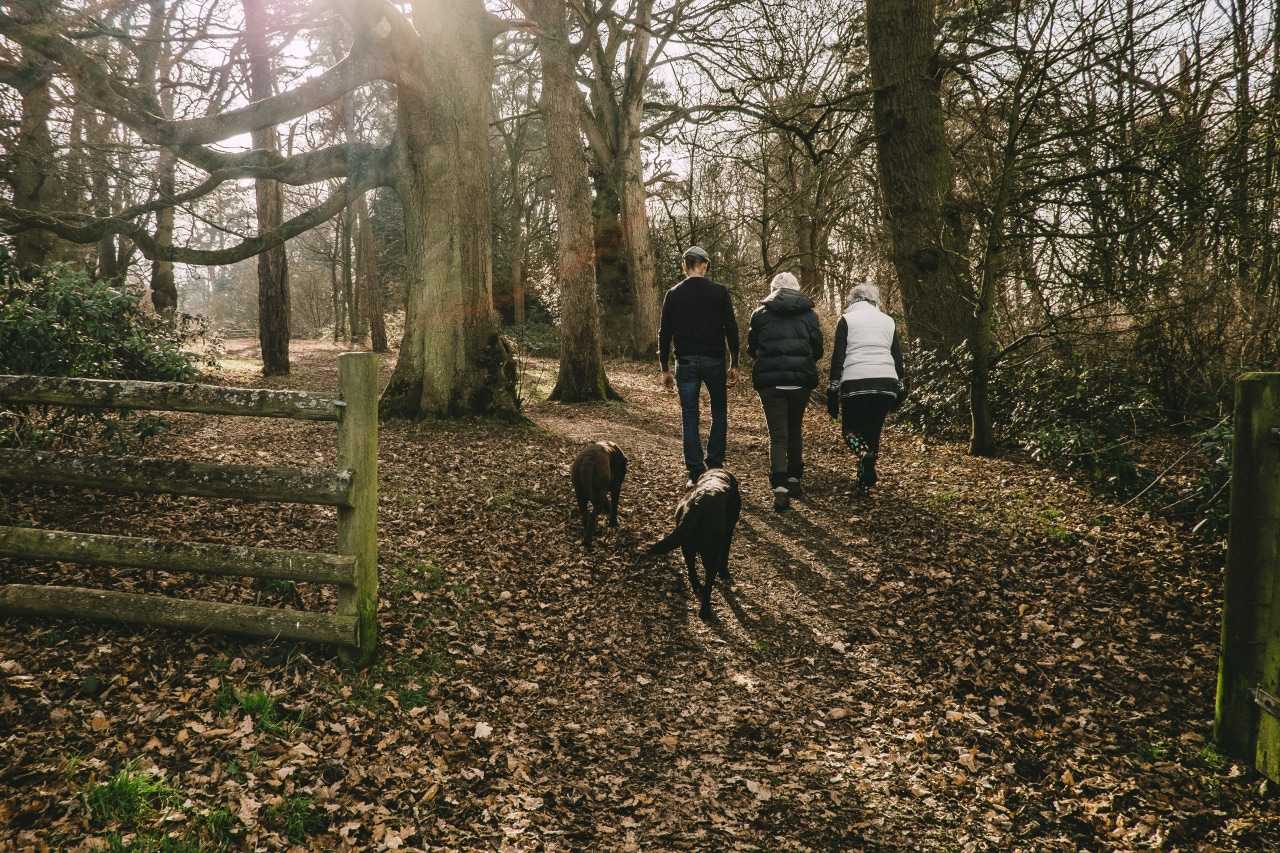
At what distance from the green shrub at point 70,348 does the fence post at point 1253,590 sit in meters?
7.98

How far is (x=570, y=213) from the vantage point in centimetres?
1252

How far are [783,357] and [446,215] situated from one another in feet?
15.7

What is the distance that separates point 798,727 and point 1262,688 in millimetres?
2210

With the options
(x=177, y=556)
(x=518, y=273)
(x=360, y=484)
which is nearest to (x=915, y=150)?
(x=360, y=484)

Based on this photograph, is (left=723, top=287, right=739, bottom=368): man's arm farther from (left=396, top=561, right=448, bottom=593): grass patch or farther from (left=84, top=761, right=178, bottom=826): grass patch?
(left=84, top=761, right=178, bottom=826): grass patch

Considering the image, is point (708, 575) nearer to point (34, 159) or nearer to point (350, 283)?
point (34, 159)

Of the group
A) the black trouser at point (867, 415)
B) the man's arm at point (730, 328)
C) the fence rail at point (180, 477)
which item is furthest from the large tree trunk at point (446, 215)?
the fence rail at point (180, 477)

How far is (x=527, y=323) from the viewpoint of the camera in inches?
1156

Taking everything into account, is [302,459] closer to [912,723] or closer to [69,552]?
[69,552]

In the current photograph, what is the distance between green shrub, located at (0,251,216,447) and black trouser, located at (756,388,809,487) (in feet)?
19.6

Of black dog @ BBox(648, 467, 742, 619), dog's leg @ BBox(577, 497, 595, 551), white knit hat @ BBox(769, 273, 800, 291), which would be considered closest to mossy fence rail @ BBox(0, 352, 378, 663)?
black dog @ BBox(648, 467, 742, 619)

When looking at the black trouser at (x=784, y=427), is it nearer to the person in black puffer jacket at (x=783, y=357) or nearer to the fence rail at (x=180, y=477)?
the person in black puffer jacket at (x=783, y=357)

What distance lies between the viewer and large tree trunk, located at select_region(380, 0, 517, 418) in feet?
30.0

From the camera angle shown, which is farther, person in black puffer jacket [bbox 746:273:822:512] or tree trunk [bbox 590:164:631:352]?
tree trunk [bbox 590:164:631:352]
